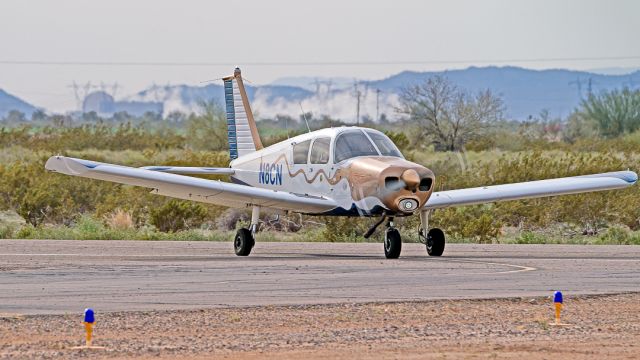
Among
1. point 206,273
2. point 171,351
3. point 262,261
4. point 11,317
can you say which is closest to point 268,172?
point 262,261

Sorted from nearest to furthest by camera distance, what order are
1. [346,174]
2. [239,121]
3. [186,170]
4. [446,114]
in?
1. [346,174]
2. [186,170]
3. [239,121]
4. [446,114]

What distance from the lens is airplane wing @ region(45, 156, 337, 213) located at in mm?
26234

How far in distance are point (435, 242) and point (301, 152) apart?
3.36 meters

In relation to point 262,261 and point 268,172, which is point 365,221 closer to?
point 268,172

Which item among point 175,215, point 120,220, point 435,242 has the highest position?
point 175,215

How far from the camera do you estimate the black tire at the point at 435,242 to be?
27297 mm

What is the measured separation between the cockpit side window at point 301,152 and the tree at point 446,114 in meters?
55.1

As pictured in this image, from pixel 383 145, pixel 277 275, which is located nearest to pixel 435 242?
pixel 383 145

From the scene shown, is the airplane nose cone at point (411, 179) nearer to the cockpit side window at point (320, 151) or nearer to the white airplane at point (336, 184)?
the white airplane at point (336, 184)

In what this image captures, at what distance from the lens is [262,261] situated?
25.8 metres

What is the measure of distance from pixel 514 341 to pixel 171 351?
358cm

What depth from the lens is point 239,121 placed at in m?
33.3

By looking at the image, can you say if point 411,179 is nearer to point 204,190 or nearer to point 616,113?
point 204,190

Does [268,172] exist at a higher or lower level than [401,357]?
higher
